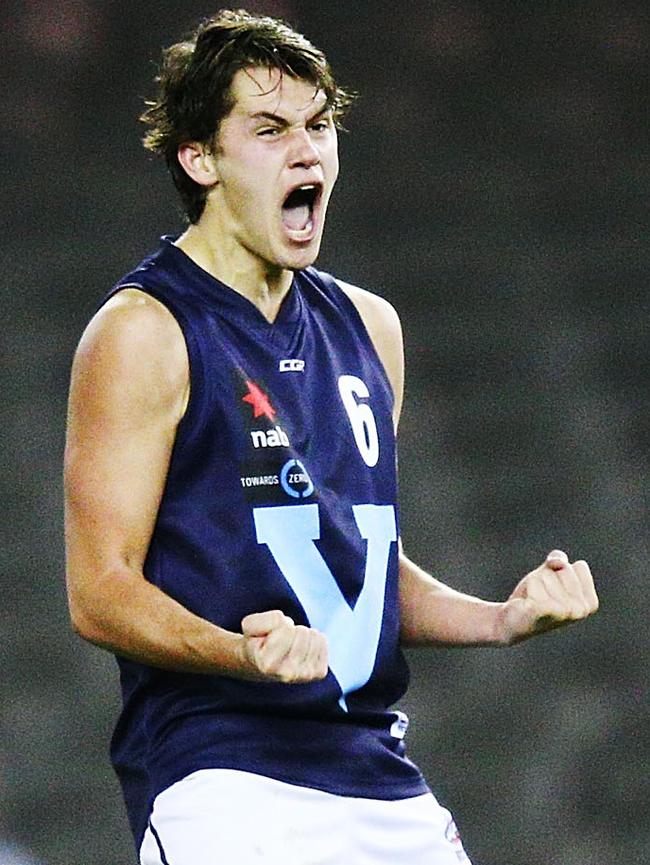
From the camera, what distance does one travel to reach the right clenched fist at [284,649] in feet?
6.14

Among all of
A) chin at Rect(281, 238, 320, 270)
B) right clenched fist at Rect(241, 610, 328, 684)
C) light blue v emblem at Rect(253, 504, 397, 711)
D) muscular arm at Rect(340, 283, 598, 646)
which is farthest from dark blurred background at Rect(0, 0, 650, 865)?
right clenched fist at Rect(241, 610, 328, 684)

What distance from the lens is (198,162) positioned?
239 cm

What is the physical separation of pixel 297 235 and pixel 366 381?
0.23 metres

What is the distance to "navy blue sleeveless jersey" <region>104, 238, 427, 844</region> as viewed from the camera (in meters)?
2.21

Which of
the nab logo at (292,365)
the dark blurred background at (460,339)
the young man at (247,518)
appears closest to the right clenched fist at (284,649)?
the young man at (247,518)

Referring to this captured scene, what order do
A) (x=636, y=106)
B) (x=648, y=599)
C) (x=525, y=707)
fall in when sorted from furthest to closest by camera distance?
(x=636, y=106)
(x=648, y=599)
(x=525, y=707)

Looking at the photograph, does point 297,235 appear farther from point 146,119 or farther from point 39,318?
point 39,318

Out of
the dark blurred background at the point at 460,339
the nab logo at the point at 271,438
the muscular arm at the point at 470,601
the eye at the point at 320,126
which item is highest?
the eye at the point at 320,126

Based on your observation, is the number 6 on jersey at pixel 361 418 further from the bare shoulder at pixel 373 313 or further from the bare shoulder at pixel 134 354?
the bare shoulder at pixel 134 354

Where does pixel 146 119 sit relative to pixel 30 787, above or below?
above

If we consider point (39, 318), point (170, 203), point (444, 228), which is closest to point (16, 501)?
point (39, 318)

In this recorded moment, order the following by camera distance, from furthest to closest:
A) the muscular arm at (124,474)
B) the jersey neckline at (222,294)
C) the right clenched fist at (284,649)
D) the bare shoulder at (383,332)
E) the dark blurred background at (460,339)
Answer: the dark blurred background at (460,339) < the bare shoulder at (383,332) < the jersey neckline at (222,294) < the muscular arm at (124,474) < the right clenched fist at (284,649)

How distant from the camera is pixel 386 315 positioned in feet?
8.50

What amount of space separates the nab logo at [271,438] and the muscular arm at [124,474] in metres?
0.10
